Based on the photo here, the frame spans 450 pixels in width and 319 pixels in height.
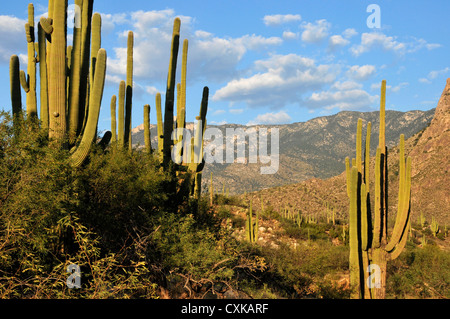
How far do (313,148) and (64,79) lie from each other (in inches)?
4715

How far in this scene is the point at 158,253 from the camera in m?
8.25

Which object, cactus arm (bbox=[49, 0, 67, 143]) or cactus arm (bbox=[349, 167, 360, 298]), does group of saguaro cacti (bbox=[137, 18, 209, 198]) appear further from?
cactus arm (bbox=[349, 167, 360, 298])

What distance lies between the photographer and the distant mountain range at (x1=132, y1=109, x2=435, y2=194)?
86.1 metres

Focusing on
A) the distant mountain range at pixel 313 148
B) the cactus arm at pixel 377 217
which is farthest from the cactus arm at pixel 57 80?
the distant mountain range at pixel 313 148

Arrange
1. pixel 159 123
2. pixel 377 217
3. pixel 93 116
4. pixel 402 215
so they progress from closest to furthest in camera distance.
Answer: pixel 93 116, pixel 377 217, pixel 402 215, pixel 159 123

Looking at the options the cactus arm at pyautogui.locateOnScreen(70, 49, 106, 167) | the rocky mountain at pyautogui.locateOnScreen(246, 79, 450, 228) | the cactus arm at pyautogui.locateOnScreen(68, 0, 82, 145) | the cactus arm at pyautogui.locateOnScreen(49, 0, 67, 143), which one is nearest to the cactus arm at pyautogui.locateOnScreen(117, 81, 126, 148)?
the cactus arm at pyautogui.locateOnScreen(68, 0, 82, 145)

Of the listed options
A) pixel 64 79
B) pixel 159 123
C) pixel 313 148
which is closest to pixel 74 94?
pixel 64 79

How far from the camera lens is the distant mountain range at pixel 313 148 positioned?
282 ft

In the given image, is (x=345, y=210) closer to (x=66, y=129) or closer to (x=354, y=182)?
(x=354, y=182)

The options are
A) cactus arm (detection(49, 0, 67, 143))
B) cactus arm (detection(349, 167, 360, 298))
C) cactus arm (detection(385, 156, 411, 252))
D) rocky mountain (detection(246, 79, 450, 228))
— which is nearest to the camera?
cactus arm (detection(49, 0, 67, 143))

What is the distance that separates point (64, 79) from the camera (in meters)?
7.48

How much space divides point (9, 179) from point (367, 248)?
9274mm

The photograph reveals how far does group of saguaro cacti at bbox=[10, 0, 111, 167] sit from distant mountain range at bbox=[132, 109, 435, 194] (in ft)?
220

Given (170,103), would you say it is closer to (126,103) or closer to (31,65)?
(126,103)
